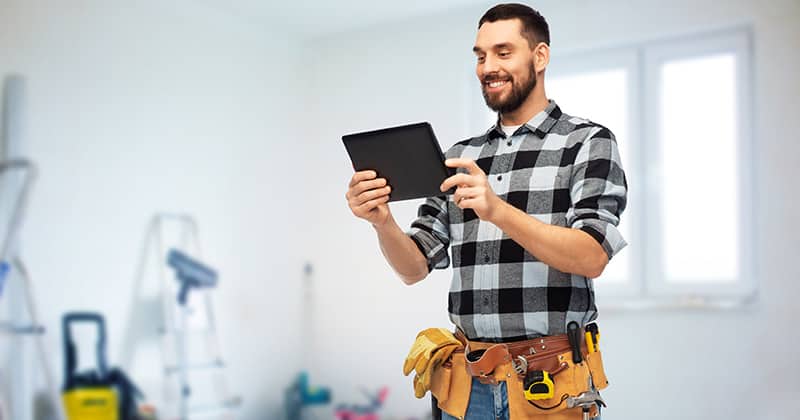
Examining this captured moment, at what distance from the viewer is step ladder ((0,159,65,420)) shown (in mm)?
2887

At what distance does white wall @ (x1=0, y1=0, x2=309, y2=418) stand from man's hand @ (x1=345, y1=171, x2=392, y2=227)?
2.05 meters

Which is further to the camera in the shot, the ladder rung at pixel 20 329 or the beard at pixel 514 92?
the ladder rung at pixel 20 329

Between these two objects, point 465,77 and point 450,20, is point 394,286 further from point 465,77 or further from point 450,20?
point 450,20

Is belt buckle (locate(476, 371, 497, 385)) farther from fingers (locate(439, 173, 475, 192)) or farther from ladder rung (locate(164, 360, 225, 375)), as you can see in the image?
ladder rung (locate(164, 360, 225, 375))

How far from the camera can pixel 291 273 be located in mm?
4738

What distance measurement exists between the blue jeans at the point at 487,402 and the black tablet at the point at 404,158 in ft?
1.38

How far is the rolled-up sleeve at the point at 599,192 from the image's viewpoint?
4.63 feet

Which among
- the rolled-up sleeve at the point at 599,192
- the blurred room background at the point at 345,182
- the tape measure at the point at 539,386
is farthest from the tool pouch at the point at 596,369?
the blurred room background at the point at 345,182

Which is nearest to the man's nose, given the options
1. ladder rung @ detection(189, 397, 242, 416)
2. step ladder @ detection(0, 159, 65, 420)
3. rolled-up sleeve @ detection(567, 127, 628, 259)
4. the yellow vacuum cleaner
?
rolled-up sleeve @ detection(567, 127, 628, 259)

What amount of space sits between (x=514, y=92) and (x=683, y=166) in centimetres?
243

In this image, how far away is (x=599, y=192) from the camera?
4.77ft

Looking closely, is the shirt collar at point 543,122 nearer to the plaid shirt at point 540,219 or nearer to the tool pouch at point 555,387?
the plaid shirt at point 540,219

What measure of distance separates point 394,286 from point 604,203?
123 inches

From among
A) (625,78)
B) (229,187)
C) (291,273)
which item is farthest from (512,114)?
(291,273)
